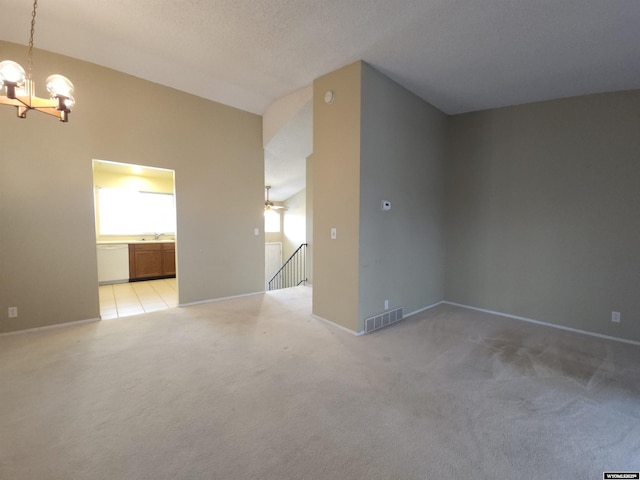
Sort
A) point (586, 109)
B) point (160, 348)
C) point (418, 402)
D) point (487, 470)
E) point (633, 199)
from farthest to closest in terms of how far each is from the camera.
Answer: point (586, 109) < point (633, 199) < point (160, 348) < point (418, 402) < point (487, 470)

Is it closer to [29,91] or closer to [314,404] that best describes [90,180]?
[29,91]

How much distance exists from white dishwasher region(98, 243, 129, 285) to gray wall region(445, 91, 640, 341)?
21.1 feet

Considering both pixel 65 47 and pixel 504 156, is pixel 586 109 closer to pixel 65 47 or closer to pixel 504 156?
pixel 504 156

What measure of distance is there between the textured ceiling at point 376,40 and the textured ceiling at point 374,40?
0.04 feet

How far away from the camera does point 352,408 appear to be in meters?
1.91

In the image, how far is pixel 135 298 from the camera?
4.64 metres

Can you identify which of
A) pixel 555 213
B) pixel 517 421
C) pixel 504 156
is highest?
pixel 504 156

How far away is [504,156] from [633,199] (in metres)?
1.41

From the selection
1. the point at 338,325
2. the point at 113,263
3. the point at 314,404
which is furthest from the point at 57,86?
the point at 113,263

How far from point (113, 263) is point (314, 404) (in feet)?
18.8

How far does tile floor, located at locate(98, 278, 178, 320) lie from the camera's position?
3984mm

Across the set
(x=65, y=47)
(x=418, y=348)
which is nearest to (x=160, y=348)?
(x=418, y=348)

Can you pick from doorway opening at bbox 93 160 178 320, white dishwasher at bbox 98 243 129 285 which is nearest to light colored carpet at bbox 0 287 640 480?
doorway opening at bbox 93 160 178 320

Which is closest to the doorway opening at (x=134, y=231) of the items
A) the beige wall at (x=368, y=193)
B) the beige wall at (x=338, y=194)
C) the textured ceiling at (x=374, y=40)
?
the textured ceiling at (x=374, y=40)
